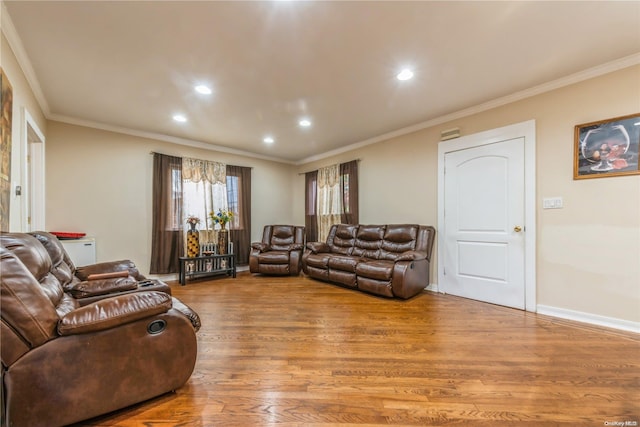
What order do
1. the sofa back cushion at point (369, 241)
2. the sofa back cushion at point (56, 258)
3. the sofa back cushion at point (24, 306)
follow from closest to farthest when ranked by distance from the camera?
the sofa back cushion at point (24, 306) < the sofa back cushion at point (56, 258) < the sofa back cushion at point (369, 241)

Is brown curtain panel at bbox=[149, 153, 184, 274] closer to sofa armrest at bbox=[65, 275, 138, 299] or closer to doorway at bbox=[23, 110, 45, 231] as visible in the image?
doorway at bbox=[23, 110, 45, 231]

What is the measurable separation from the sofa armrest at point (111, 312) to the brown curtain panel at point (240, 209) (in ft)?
12.8

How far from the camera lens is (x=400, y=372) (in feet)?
5.77

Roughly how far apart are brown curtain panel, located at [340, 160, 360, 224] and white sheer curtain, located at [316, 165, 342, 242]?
0.36 feet

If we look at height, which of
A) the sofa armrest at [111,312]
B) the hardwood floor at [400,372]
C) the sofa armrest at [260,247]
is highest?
the sofa armrest at [111,312]

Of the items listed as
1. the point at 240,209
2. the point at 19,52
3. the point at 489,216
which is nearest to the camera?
the point at 19,52

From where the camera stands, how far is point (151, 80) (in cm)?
269

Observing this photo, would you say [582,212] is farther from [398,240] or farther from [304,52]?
[304,52]

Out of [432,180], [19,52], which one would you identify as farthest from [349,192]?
[19,52]

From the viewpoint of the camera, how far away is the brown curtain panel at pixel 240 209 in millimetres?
5277

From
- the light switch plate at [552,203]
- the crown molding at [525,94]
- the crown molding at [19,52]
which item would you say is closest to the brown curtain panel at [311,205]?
the crown molding at [525,94]

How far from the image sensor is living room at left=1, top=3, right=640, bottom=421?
2400 millimetres

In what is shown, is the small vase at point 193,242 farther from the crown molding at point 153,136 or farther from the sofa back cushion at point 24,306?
the sofa back cushion at point 24,306

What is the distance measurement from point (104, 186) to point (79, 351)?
141 inches
